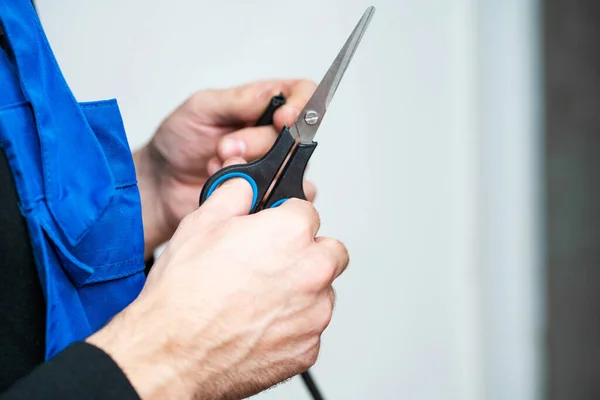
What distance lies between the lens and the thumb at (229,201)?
46 cm

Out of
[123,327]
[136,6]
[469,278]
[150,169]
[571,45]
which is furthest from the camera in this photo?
[469,278]

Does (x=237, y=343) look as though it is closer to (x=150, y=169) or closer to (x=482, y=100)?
(x=150, y=169)

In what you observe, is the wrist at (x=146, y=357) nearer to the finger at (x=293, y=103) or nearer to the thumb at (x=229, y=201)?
the thumb at (x=229, y=201)

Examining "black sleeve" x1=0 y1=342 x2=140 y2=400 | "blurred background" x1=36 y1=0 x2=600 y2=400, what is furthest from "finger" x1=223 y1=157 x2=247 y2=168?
"blurred background" x1=36 y1=0 x2=600 y2=400

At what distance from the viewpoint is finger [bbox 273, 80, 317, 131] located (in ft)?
1.94

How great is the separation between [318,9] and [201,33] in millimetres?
178

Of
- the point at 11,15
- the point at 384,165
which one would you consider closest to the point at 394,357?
the point at 384,165

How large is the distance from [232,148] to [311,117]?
106mm

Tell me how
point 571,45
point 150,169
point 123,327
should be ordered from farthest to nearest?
point 571,45 → point 150,169 → point 123,327

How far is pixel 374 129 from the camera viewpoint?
39.2 inches

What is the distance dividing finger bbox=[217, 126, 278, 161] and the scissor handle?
84 millimetres

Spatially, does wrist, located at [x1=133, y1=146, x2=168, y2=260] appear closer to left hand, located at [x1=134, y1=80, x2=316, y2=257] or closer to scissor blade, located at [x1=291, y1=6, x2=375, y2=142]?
left hand, located at [x1=134, y1=80, x2=316, y2=257]

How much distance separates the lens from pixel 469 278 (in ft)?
3.67

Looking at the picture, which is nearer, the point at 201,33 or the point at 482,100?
the point at 201,33
